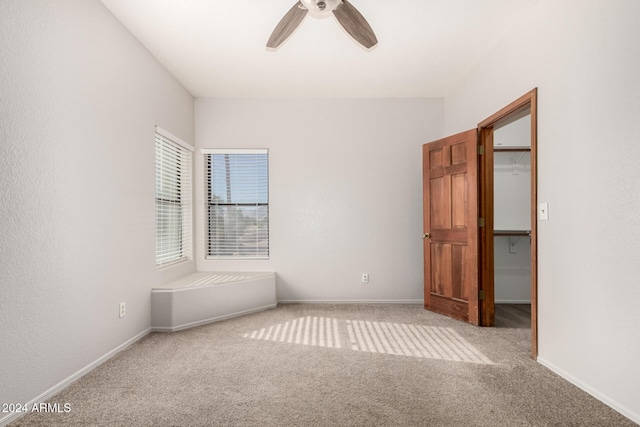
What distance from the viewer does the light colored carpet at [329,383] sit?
1857 millimetres

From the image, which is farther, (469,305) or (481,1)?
(469,305)

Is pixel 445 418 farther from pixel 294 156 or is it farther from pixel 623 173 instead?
pixel 294 156

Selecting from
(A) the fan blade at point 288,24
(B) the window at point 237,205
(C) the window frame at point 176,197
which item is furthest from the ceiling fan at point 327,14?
(B) the window at point 237,205

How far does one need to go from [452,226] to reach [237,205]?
2796 millimetres

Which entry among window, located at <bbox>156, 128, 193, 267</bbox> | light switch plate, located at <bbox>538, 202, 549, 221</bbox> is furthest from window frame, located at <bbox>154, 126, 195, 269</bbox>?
light switch plate, located at <bbox>538, 202, 549, 221</bbox>

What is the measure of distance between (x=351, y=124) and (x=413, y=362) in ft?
10.2

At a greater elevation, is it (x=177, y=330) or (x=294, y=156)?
(x=294, y=156)

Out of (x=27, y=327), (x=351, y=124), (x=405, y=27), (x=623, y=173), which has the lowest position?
(x=27, y=327)

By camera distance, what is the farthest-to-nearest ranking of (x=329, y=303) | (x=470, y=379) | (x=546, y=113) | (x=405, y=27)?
(x=329, y=303) → (x=405, y=27) → (x=546, y=113) → (x=470, y=379)

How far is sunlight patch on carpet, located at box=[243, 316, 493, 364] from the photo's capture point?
9.13 ft

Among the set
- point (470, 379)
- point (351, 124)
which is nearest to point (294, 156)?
point (351, 124)

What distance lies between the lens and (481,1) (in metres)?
2.55

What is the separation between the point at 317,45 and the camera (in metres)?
3.17

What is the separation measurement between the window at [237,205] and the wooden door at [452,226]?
84.9 inches
